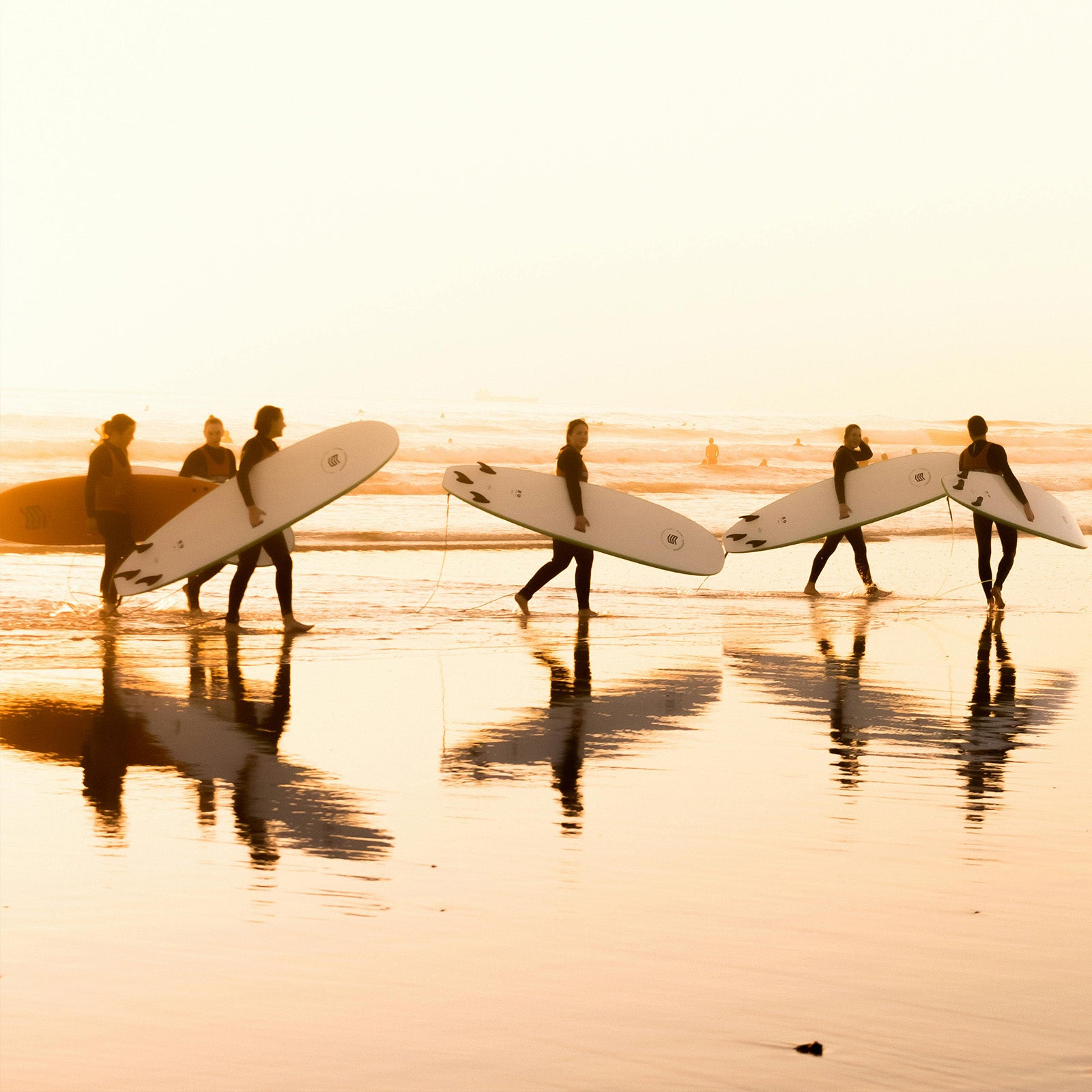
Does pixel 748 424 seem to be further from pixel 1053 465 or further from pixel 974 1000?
pixel 974 1000

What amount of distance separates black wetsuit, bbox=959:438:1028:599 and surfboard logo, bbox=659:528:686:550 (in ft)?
9.14

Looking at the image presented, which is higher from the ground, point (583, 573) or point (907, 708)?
point (583, 573)

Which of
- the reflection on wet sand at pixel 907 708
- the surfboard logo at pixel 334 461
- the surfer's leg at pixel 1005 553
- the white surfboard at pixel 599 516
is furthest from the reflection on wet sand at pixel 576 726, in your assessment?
the surfer's leg at pixel 1005 553

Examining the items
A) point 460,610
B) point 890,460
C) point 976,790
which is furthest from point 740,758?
point 890,460

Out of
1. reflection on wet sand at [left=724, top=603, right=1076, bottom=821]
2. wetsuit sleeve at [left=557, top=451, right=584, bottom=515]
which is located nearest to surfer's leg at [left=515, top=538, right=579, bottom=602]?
wetsuit sleeve at [left=557, top=451, right=584, bottom=515]

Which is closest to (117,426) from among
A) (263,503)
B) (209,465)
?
(209,465)

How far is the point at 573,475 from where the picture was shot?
13828 millimetres

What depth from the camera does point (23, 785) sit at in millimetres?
6613

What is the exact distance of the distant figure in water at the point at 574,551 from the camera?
44.8 feet

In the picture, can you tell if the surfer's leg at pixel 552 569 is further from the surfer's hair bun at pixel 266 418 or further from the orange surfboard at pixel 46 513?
the orange surfboard at pixel 46 513

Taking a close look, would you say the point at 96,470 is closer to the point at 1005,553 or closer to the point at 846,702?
the point at 846,702

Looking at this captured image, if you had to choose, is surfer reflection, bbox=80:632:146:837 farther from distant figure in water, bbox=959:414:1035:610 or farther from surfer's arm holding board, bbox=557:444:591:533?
distant figure in water, bbox=959:414:1035:610

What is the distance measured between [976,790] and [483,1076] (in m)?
3.68

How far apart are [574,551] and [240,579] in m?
3.07
